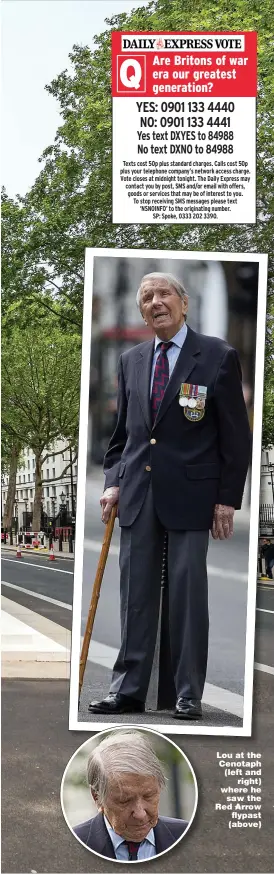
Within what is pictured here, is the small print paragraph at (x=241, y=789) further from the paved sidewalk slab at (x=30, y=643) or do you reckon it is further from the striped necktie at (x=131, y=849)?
the paved sidewalk slab at (x=30, y=643)

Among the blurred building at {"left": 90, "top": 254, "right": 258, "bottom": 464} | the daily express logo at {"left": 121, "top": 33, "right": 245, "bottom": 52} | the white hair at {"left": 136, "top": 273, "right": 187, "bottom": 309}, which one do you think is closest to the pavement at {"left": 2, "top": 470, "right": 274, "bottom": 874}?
the blurred building at {"left": 90, "top": 254, "right": 258, "bottom": 464}

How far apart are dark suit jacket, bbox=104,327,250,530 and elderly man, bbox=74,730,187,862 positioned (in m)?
0.76

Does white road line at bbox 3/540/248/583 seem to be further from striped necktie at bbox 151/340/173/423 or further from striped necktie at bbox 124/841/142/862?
striped necktie at bbox 124/841/142/862

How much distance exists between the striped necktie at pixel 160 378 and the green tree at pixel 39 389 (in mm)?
306

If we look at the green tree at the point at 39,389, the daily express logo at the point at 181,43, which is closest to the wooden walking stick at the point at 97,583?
the green tree at the point at 39,389

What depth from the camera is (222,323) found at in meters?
4.11

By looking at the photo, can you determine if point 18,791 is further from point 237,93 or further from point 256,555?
point 237,93

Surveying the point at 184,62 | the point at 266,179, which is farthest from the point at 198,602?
the point at 184,62

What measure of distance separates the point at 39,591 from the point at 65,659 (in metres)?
0.25

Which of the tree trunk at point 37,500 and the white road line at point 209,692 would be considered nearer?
the white road line at point 209,692

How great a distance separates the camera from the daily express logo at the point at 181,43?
4.27 metres

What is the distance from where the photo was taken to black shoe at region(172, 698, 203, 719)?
4117mm

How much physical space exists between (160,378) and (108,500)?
43 centimetres

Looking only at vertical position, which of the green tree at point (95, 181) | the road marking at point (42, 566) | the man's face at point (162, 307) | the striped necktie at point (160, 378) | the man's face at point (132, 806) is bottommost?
the man's face at point (132, 806)
